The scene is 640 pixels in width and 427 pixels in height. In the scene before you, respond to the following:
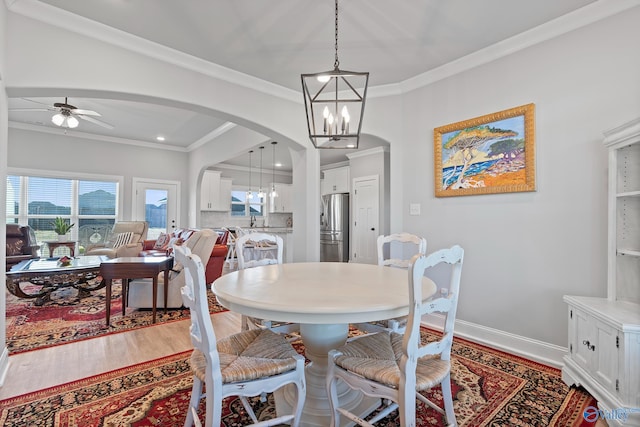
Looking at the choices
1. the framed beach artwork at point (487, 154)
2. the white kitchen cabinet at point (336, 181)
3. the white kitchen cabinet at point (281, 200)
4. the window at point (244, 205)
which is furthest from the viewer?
the white kitchen cabinet at point (281, 200)

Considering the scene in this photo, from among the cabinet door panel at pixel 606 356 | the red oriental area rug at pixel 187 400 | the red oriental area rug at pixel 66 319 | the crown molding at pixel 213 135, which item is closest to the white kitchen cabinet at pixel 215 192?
the crown molding at pixel 213 135

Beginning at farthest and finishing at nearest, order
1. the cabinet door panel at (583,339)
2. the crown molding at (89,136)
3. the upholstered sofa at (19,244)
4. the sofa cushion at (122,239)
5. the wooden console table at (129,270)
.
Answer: the sofa cushion at (122,239), the crown molding at (89,136), the upholstered sofa at (19,244), the wooden console table at (129,270), the cabinet door panel at (583,339)

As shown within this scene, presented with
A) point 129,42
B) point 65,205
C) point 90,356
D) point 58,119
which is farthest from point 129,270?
point 65,205

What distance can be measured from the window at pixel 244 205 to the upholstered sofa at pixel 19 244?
4222 mm

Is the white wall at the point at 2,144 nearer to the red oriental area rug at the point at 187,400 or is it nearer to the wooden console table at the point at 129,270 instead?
the red oriental area rug at the point at 187,400

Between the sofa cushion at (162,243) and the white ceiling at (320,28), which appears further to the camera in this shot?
the sofa cushion at (162,243)

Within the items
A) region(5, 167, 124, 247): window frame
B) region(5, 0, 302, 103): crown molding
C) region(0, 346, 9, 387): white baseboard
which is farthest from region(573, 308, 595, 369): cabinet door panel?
region(5, 167, 124, 247): window frame

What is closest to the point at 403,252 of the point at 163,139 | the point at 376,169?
the point at 376,169

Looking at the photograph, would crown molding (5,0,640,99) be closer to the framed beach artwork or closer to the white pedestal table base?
the framed beach artwork

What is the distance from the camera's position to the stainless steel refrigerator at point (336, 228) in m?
6.97

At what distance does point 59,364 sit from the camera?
7.39 feet

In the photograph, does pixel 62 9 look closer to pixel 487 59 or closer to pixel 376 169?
A: pixel 487 59

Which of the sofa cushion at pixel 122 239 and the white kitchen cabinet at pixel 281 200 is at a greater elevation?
the white kitchen cabinet at pixel 281 200

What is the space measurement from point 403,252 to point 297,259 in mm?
1232
